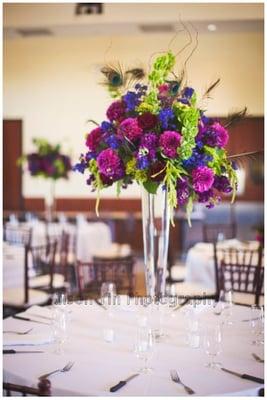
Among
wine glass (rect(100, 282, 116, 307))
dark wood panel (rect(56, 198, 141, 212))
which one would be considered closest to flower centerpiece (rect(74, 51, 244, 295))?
wine glass (rect(100, 282, 116, 307))

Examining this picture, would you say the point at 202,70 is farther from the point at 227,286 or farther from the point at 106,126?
the point at 106,126

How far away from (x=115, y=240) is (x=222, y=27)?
13.8 feet

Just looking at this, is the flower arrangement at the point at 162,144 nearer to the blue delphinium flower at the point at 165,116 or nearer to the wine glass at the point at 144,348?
the blue delphinium flower at the point at 165,116

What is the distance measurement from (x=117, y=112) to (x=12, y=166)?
370 inches

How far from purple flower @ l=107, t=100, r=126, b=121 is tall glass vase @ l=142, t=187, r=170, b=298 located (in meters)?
0.39

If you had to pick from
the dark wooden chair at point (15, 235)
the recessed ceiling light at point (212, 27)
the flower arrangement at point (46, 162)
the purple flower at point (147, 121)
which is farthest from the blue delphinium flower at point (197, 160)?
the recessed ceiling light at point (212, 27)

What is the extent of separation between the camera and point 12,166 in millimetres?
11680

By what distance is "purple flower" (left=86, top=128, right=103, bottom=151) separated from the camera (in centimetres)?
260

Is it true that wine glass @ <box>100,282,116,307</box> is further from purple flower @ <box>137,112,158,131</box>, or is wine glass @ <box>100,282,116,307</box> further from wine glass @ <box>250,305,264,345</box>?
purple flower @ <box>137,112,158,131</box>

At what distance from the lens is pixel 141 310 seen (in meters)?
2.83

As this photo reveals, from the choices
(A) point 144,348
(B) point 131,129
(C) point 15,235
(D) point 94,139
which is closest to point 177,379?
(A) point 144,348

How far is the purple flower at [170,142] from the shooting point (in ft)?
7.71

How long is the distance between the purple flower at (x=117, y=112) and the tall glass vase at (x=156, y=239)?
0.39 meters

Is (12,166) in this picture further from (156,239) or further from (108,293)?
(156,239)
